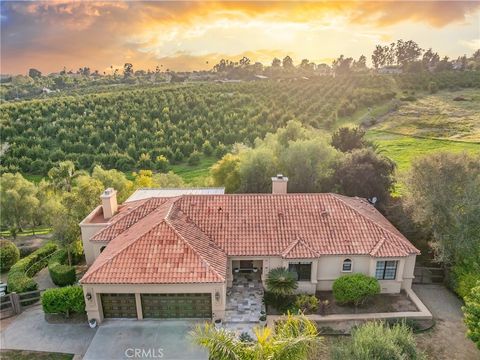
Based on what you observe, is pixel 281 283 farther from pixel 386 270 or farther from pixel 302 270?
pixel 386 270

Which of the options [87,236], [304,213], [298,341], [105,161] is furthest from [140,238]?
[105,161]

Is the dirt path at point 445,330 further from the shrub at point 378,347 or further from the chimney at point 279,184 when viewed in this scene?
the chimney at point 279,184

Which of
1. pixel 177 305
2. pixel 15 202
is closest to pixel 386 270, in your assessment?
pixel 177 305

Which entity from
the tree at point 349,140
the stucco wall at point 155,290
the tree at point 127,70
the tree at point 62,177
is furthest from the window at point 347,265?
the tree at point 127,70

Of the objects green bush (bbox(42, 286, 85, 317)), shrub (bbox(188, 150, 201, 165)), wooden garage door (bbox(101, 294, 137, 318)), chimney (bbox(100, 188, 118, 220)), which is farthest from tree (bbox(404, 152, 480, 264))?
shrub (bbox(188, 150, 201, 165))

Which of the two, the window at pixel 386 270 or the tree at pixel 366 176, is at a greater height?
the tree at pixel 366 176

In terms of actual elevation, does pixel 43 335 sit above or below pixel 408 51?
below

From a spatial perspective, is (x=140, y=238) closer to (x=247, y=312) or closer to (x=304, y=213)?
(x=247, y=312)
